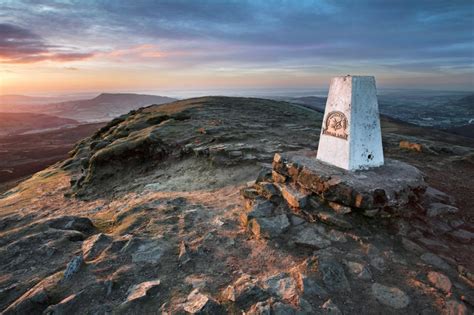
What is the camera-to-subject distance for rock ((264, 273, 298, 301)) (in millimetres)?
5906

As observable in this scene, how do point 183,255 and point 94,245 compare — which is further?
point 94,245

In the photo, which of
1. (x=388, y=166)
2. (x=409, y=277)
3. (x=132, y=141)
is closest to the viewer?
(x=409, y=277)

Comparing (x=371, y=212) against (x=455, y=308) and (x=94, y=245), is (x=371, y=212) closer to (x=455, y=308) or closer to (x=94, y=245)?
(x=455, y=308)

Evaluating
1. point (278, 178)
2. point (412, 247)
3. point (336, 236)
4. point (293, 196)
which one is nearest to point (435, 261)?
point (412, 247)

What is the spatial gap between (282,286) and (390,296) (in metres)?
2.26

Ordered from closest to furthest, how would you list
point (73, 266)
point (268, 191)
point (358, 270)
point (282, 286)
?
point (282, 286)
point (358, 270)
point (73, 266)
point (268, 191)

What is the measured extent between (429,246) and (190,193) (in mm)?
9342

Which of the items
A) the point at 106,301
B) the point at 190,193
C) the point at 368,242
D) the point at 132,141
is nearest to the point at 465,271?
the point at 368,242

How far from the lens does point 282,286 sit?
6180 mm

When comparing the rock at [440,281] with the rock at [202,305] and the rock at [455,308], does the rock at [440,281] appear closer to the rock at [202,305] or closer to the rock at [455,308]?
the rock at [455,308]

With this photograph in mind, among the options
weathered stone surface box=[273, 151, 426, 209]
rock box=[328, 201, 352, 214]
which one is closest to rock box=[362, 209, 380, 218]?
weathered stone surface box=[273, 151, 426, 209]

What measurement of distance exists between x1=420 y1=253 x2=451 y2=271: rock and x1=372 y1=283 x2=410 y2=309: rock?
5.01 feet

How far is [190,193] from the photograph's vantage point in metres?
13.2

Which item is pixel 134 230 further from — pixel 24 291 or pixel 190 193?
pixel 190 193
